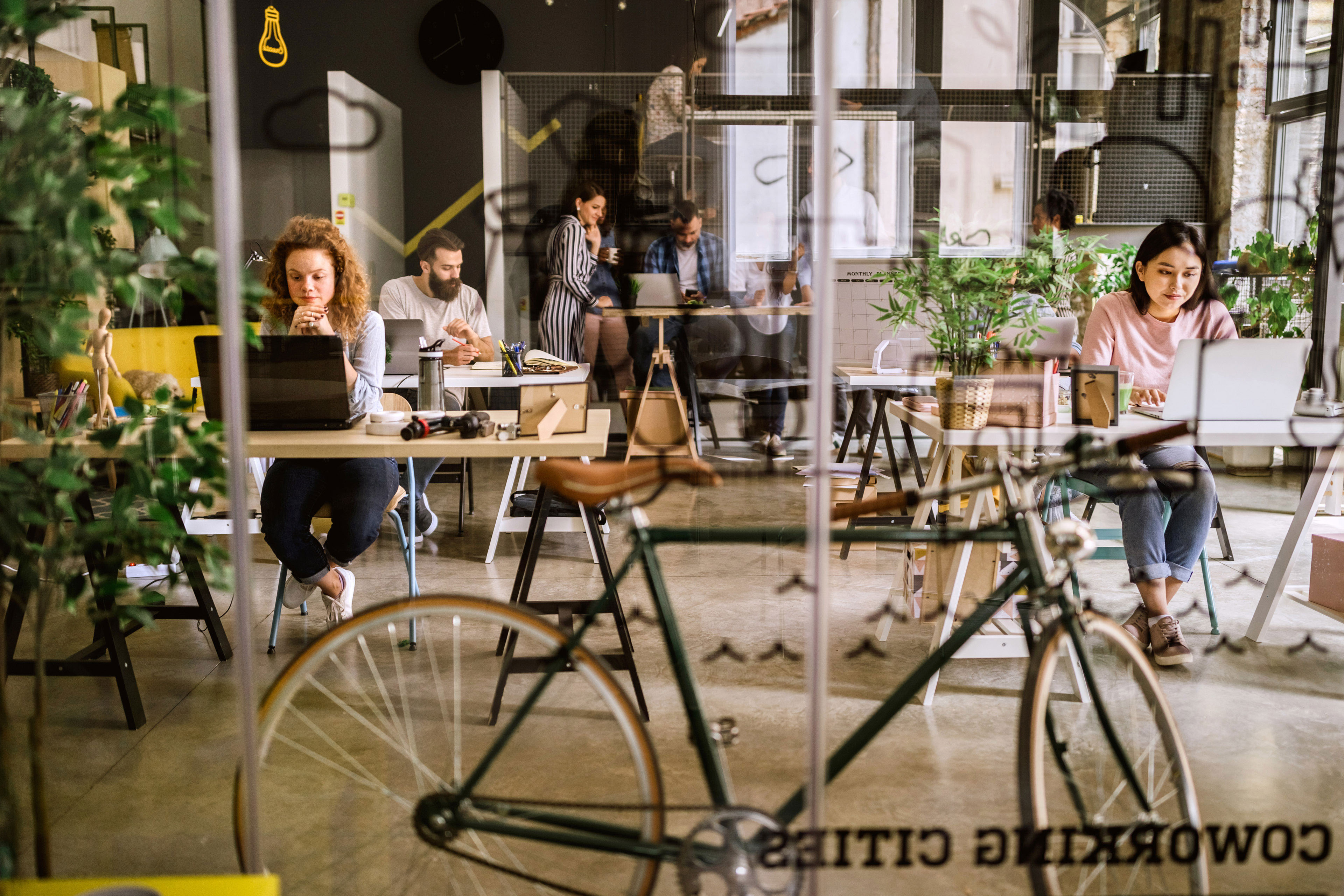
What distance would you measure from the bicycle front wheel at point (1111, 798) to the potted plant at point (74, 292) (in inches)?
54.4

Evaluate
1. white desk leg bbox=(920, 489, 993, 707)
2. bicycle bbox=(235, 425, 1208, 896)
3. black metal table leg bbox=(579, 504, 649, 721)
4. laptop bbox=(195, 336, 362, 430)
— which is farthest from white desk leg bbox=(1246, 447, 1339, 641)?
laptop bbox=(195, 336, 362, 430)

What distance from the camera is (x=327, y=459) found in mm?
3180

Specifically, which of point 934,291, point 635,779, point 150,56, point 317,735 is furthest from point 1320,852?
point 150,56

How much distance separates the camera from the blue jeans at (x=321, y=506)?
9.94 feet

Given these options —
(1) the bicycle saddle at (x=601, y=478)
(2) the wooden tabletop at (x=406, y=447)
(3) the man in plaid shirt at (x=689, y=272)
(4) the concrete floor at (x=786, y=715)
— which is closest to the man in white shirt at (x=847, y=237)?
(3) the man in plaid shirt at (x=689, y=272)

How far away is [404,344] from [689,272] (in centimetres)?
127

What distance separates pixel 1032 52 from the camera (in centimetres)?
467

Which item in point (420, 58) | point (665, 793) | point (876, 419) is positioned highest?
point (420, 58)

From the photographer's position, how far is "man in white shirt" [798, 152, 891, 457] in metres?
4.49

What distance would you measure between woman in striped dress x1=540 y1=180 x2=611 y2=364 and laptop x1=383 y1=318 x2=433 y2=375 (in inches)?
19.2

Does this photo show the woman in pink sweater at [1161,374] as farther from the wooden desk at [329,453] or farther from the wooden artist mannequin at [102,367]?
the wooden artist mannequin at [102,367]

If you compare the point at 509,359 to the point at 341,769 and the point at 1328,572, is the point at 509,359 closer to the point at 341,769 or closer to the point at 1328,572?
the point at 341,769

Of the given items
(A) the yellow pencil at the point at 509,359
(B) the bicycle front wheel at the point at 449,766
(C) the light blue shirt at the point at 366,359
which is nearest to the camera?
(B) the bicycle front wheel at the point at 449,766

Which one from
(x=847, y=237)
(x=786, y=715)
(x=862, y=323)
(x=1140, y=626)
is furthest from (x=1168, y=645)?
(x=847, y=237)
